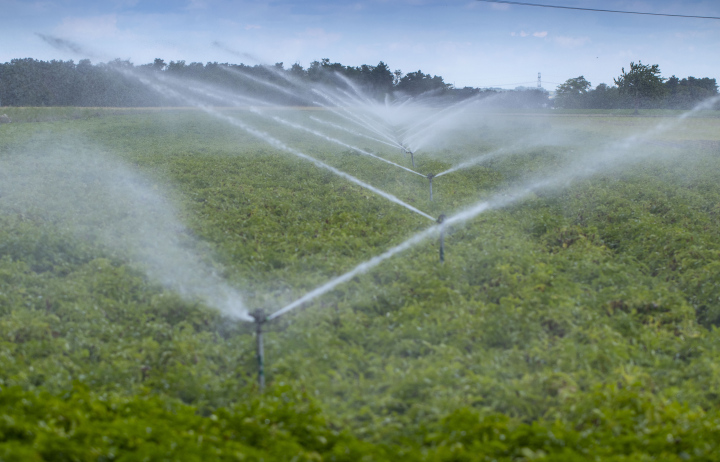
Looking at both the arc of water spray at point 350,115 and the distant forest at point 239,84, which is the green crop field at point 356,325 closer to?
the arc of water spray at point 350,115

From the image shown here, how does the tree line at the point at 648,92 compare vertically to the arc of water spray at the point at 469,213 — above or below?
above

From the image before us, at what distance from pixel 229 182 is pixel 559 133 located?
3265 cm

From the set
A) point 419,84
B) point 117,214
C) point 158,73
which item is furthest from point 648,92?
point 117,214

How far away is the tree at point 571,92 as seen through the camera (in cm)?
9725

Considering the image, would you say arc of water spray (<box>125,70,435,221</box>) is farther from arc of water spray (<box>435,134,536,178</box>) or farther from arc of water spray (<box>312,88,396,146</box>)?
arc of water spray (<box>312,88,396,146</box>)

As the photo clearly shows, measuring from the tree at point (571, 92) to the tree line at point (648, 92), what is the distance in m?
1.82

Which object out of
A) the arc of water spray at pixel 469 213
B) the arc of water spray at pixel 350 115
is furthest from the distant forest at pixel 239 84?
the arc of water spray at pixel 469 213

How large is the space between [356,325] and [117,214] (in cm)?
891

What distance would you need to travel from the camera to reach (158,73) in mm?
59969

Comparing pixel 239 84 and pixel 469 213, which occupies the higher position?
pixel 239 84

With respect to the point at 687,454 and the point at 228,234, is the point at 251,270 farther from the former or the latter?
the point at 687,454

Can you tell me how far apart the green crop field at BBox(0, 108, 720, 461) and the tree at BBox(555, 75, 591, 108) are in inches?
3472

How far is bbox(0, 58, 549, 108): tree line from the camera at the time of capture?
59594mm

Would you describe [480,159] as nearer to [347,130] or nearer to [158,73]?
[347,130]
